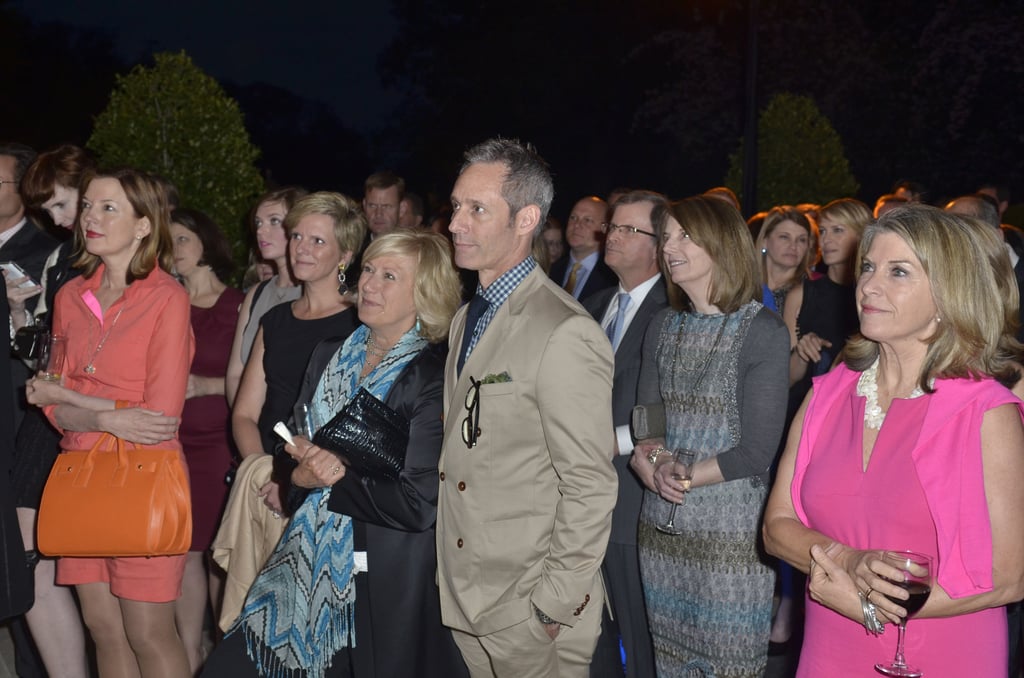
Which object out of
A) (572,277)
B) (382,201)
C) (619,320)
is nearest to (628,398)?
(619,320)

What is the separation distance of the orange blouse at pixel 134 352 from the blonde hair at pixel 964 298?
292 centimetres

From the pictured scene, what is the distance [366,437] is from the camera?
3574mm

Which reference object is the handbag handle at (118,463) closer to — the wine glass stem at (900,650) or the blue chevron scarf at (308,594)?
the blue chevron scarf at (308,594)

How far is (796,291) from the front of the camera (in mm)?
6824

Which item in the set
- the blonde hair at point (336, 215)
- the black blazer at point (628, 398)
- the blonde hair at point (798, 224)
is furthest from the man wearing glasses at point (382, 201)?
the black blazer at point (628, 398)

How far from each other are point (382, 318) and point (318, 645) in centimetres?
125

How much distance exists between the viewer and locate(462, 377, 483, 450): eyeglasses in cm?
324

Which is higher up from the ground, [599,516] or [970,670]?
[599,516]

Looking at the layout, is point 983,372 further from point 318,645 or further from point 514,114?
point 514,114

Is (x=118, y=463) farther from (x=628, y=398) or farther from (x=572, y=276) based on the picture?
(x=572, y=276)

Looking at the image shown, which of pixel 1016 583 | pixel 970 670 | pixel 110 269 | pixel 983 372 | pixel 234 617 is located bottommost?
pixel 234 617

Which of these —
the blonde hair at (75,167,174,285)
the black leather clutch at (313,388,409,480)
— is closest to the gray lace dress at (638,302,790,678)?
the black leather clutch at (313,388,409,480)

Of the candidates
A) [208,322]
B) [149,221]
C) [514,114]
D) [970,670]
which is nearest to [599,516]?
[970,670]

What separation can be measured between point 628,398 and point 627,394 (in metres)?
0.02
